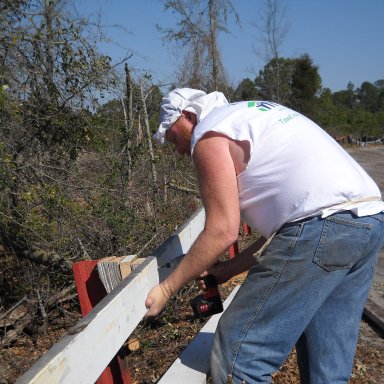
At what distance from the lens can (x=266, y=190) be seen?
7.21 ft

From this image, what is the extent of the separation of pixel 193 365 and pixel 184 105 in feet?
4.20

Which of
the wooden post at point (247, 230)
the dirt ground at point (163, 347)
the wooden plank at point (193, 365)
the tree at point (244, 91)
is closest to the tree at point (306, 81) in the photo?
the tree at point (244, 91)

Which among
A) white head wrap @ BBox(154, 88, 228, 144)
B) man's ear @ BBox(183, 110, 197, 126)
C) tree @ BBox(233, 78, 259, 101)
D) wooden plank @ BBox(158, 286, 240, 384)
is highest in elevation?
tree @ BBox(233, 78, 259, 101)

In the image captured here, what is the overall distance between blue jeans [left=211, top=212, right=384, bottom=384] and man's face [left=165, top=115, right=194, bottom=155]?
60 cm

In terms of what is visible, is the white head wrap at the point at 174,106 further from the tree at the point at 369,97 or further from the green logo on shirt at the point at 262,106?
the tree at the point at 369,97

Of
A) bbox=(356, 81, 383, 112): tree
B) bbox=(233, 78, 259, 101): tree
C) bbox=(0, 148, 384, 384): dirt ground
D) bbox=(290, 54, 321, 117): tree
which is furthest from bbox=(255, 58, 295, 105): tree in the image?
bbox=(356, 81, 383, 112): tree

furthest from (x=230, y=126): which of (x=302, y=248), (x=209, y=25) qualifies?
(x=209, y=25)

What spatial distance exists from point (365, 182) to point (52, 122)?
4.89 metres

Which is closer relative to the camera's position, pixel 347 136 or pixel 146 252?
pixel 146 252

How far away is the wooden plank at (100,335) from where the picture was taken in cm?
171

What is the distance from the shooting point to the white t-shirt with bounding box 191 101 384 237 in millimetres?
2145

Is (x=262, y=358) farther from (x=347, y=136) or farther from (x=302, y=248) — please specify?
(x=347, y=136)

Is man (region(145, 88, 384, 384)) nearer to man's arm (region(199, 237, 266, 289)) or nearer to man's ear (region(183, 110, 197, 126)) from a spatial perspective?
man's ear (region(183, 110, 197, 126))

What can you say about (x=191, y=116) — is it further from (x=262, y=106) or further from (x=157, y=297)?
(x=157, y=297)
